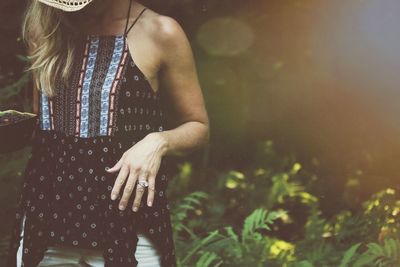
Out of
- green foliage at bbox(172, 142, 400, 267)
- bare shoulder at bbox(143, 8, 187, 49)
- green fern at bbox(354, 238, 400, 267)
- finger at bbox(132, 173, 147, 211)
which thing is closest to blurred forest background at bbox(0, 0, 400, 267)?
green foliage at bbox(172, 142, 400, 267)

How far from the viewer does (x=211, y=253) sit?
4.59m

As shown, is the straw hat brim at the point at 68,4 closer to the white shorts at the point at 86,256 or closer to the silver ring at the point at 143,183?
the silver ring at the point at 143,183

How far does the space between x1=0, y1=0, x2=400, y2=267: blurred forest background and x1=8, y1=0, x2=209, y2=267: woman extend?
→ 232 cm

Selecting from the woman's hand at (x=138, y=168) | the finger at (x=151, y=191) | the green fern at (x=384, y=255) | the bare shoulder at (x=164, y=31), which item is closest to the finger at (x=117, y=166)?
the woman's hand at (x=138, y=168)

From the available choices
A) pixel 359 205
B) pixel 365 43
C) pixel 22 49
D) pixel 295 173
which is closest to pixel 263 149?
pixel 295 173

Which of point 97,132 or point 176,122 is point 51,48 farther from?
point 176,122

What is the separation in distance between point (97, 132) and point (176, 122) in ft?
1.15

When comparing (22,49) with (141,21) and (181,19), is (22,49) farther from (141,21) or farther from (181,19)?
(141,21)

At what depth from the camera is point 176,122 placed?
2.58m

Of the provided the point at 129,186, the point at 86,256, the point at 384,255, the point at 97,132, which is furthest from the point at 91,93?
the point at 384,255

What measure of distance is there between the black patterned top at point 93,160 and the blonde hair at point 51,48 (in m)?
0.04

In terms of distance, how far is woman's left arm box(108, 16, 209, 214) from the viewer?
220 cm

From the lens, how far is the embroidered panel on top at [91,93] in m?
2.34

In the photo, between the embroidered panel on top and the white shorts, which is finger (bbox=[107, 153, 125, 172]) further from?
the white shorts
